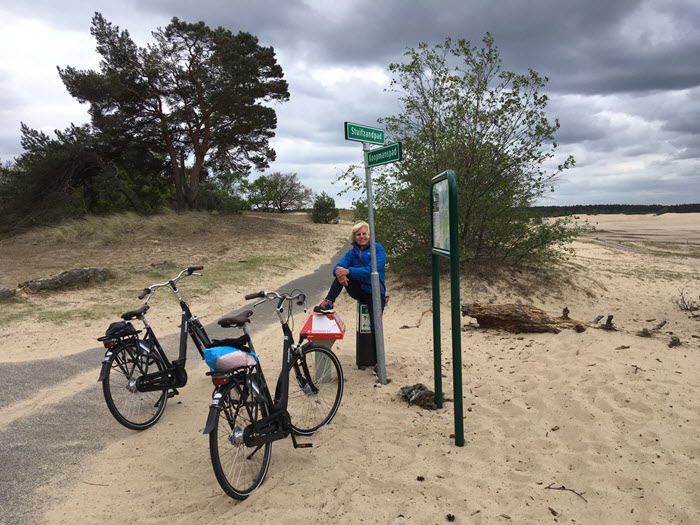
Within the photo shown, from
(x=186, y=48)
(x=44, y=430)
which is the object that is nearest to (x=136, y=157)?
(x=186, y=48)

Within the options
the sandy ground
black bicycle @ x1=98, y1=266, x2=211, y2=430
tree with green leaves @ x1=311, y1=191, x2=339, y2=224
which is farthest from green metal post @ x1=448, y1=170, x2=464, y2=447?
tree with green leaves @ x1=311, y1=191, x2=339, y2=224

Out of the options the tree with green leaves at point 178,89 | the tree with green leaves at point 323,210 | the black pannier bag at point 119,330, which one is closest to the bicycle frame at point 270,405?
the black pannier bag at point 119,330

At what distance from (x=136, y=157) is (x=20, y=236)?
6.71 m

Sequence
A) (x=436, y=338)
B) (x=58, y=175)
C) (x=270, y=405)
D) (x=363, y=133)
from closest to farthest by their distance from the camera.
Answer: (x=270, y=405)
(x=436, y=338)
(x=363, y=133)
(x=58, y=175)

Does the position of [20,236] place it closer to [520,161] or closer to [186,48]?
[186,48]

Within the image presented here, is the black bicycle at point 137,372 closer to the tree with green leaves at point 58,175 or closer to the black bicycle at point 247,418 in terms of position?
the black bicycle at point 247,418

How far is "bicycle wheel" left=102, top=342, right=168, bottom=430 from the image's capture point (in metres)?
3.73

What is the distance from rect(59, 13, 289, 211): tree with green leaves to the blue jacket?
1895 cm

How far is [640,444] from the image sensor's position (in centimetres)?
315

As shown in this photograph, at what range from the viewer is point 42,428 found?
3895mm

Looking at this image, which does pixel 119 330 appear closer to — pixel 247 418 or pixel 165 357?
pixel 165 357

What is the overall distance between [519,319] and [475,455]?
340cm

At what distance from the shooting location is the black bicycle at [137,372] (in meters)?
3.71

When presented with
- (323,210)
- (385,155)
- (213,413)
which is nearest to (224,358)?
(213,413)
